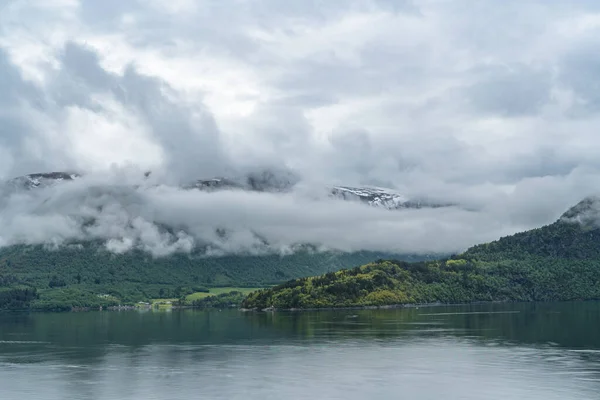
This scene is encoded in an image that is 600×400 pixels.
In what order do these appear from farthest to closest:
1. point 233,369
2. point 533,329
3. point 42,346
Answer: point 533,329, point 42,346, point 233,369

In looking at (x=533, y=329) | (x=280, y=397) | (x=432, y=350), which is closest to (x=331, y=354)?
(x=432, y=350)

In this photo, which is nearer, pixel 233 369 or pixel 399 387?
pixel 399 387

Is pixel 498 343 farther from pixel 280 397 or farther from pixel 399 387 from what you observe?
pixel 280 397

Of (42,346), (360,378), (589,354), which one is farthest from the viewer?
(42,346)

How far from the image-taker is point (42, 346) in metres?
160

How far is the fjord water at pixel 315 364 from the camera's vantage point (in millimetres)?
101125

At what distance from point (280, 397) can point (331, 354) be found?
38.8 m

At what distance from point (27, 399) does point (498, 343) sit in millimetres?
88100

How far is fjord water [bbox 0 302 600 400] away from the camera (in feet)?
332

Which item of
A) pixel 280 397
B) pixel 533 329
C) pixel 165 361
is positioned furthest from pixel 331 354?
pixel 533 329

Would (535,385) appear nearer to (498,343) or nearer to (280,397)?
(280,397)

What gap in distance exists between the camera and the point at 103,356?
461ft

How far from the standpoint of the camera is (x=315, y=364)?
124 meters

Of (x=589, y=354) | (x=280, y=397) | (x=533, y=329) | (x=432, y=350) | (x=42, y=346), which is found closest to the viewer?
(x=280, y=397)
